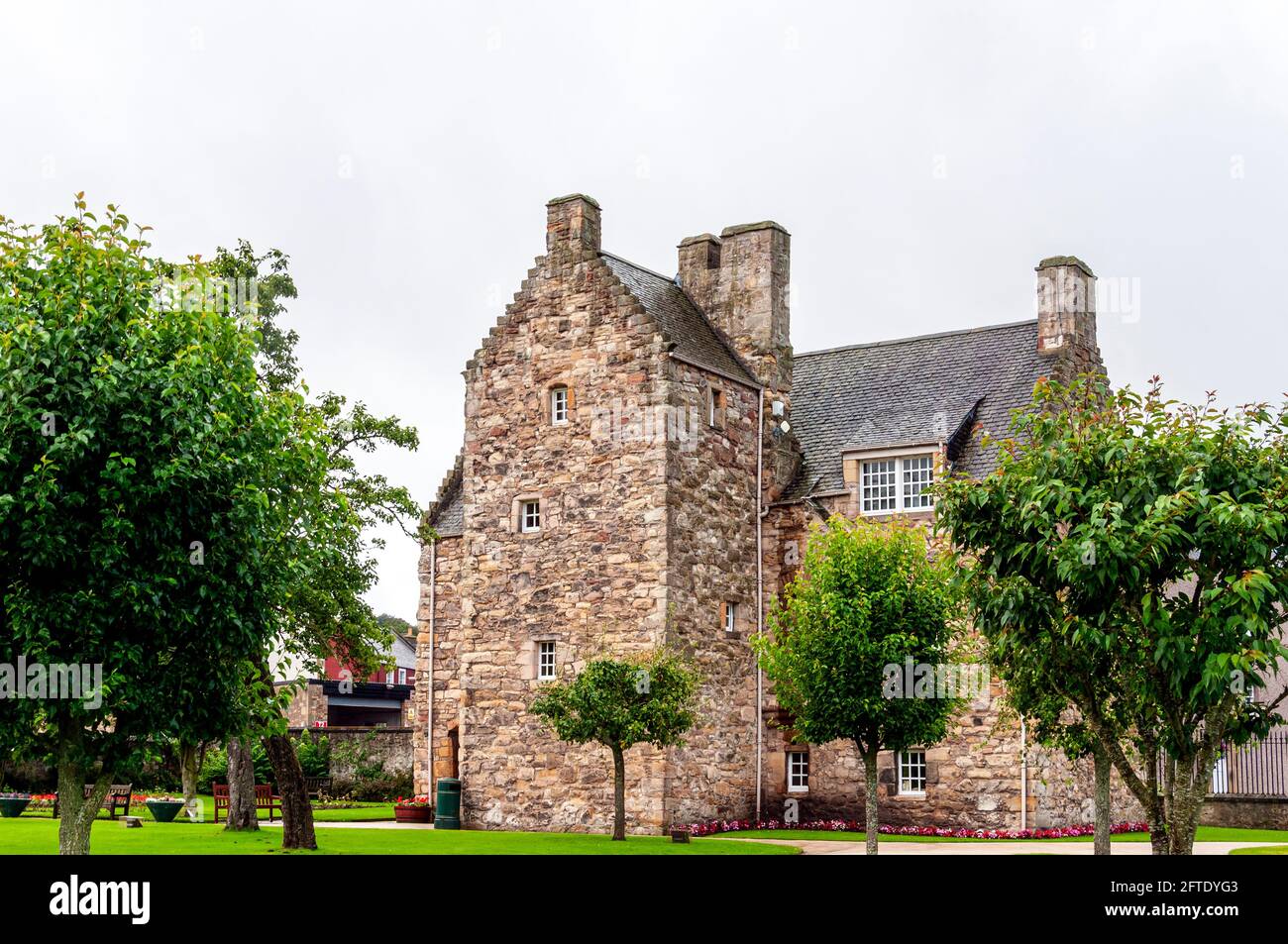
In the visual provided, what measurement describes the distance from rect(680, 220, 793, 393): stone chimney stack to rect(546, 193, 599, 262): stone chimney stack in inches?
Result: 151

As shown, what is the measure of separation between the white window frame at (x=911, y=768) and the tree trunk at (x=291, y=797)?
44.8 feet

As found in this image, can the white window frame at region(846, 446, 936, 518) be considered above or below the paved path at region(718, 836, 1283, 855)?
above

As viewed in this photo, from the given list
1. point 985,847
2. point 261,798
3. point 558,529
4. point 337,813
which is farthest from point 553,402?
point 985,847

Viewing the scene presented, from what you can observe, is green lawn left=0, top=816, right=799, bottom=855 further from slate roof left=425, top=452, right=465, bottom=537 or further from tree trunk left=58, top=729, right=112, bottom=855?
slate roof left=425, top=452, right=465, bottom=537

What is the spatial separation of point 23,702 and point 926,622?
1661 centimetres

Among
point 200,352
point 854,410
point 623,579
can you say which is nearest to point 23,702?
point 200,352

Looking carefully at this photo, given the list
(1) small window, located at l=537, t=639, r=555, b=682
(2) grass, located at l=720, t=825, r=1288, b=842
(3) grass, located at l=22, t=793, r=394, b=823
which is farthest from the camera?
(3) grass, located at l=22, t=793, r=394, b=823

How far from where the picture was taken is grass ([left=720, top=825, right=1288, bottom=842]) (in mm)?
31766

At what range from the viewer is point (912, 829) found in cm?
3412

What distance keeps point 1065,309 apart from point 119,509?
86.4 ft

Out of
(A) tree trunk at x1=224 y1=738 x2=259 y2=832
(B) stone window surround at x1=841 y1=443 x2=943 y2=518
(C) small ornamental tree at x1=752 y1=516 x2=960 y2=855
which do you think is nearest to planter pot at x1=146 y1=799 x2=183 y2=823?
(A) tree trunk at x1=224 y1=738 x2=259 y2=832

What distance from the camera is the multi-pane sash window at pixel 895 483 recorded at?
3559cm

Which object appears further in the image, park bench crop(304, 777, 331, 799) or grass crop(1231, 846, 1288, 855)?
park bench crop(304, 777, 331, 799)

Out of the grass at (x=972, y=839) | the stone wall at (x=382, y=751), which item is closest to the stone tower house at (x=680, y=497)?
the grass at (x=972, y=839)
